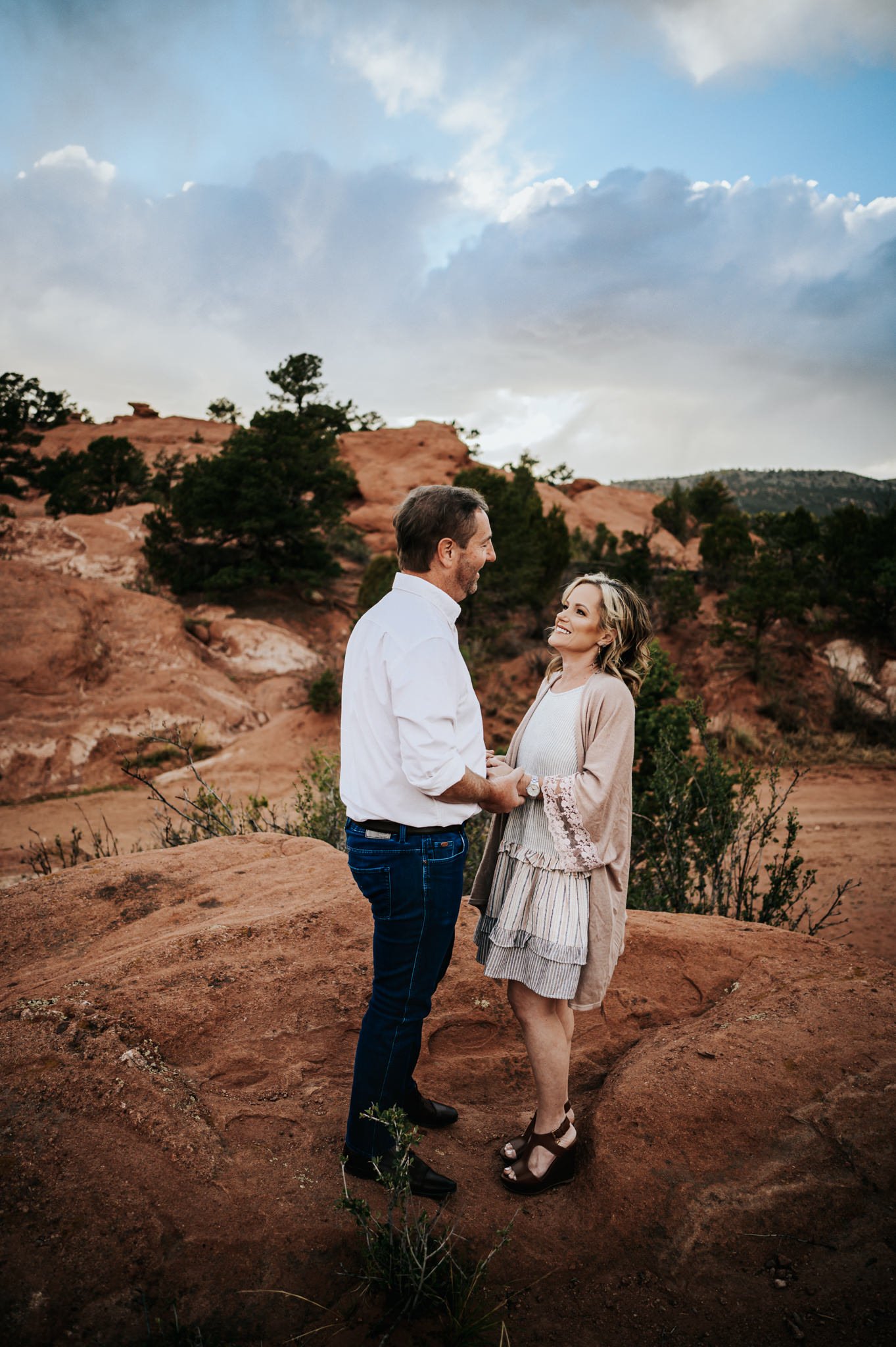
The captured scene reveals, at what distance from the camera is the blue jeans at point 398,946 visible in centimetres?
197

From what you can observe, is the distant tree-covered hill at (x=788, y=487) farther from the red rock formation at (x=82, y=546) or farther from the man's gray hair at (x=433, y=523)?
the man's gray hair at (x=433, y=523)

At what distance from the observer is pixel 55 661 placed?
1188cm

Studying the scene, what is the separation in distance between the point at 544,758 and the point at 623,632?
18.4 inches

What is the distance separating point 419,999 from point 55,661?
462 inches

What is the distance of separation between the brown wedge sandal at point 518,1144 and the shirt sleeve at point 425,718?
47.0 inches

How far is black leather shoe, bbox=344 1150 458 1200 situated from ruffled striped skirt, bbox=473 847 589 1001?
0.55m

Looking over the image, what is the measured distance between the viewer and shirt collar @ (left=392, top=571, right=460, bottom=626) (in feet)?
6.66

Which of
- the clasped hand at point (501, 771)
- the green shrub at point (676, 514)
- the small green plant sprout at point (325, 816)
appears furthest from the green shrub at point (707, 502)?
the clasped hand at point (501, 771)

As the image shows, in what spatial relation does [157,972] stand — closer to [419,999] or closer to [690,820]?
[419,999]

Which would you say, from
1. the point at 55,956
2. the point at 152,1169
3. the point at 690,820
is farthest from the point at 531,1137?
the point at 690,820

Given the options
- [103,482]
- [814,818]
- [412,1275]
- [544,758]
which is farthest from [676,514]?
[412,1275]

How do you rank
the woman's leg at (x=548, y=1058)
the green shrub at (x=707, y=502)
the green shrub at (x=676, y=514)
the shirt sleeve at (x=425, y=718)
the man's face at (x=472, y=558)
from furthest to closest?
the green shrub at (x=707, y=502) → the green shrub at (x=676, y=514) → the woman's leg at (x=548, y=1058) → the man's face at (x=472, y=558) → the shirt sleeve at (x=425, y=718)

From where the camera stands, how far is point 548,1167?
2141 millimetres

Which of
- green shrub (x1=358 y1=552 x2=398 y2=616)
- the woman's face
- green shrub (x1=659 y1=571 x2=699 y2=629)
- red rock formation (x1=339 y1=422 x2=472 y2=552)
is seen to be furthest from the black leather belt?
red rock formation (x1=339 y1=422 x2=472 y2=552)
